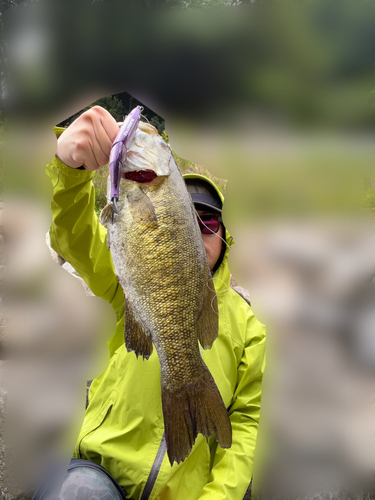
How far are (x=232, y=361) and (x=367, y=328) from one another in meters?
1.04

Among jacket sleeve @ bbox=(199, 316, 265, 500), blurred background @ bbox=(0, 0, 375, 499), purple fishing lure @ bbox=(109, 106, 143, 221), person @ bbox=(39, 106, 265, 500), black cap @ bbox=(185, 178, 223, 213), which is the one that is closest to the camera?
blurred background @ bbox=(0, 0, 375, 499)

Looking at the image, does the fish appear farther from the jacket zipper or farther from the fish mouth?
the jacket zipper

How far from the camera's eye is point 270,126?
107 cm

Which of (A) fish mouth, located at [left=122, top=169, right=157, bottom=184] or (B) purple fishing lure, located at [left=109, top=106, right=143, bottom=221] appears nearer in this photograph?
(B) purple fishing lure, located at [left=109, top=106, right=143, bottom=221]

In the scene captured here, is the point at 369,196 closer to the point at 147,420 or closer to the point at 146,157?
the point at 146,157

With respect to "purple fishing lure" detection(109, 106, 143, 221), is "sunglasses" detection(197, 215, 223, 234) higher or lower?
lower

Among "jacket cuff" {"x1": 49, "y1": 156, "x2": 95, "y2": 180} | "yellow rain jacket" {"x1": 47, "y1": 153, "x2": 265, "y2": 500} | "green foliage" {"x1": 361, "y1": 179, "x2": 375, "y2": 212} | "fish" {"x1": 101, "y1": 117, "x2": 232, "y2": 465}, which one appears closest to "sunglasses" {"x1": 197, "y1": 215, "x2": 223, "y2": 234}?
"yellow rain jacket" {"x1": 47, "y1": 153, "x2": 265, "y2": 500}

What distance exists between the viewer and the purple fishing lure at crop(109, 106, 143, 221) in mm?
1071

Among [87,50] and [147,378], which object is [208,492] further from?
[87,50]

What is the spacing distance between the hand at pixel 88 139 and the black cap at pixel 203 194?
35.6 inches

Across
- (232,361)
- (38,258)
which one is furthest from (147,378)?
(38,258)

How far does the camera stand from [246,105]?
103cm

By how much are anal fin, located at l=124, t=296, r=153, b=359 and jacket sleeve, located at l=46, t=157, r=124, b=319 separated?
46 centimetres

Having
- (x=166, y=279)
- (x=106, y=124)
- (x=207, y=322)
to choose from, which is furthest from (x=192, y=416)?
(x=106, y=124)
